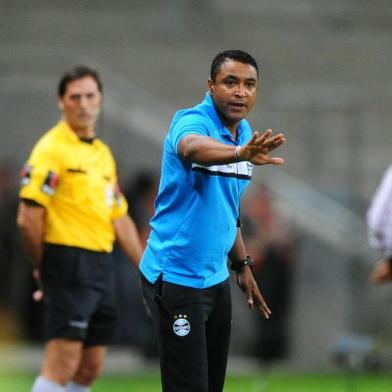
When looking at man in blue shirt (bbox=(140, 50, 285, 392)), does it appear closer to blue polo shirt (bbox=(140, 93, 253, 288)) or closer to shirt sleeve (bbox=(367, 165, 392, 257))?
blue polo shirt (bbox=(140, 93, 253, 288))

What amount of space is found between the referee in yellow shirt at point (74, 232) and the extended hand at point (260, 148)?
2.97 m

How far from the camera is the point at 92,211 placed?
25.0 ft

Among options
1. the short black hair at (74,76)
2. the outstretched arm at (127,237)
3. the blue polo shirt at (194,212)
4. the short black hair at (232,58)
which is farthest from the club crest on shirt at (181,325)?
the short black hair at (74,76)

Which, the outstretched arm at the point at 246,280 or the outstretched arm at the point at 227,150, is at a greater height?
the outstretched arm at the point at 227,150

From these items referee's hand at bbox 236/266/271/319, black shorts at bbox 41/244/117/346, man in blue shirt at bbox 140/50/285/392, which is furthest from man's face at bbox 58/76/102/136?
man in blue shirt at bbox 140/50/285/392

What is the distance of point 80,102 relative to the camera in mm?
7766

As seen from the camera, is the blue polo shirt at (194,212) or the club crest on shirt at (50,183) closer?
the blue polo shirt at (194,212)

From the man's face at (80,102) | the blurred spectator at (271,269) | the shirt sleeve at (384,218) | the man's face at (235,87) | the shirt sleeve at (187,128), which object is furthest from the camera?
the blurred spectator at (271,269)

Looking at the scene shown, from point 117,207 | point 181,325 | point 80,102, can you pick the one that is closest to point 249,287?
point 181,325

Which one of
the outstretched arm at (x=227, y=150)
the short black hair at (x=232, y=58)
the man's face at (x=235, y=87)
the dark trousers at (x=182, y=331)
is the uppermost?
the short black hair at (x=232, y=58)

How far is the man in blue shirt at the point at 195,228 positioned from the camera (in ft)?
17.2

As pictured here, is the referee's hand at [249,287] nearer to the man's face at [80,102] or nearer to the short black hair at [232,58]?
the short black hair at [232,58]

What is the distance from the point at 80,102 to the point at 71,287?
123 centimetres

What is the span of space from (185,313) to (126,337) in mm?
8114
